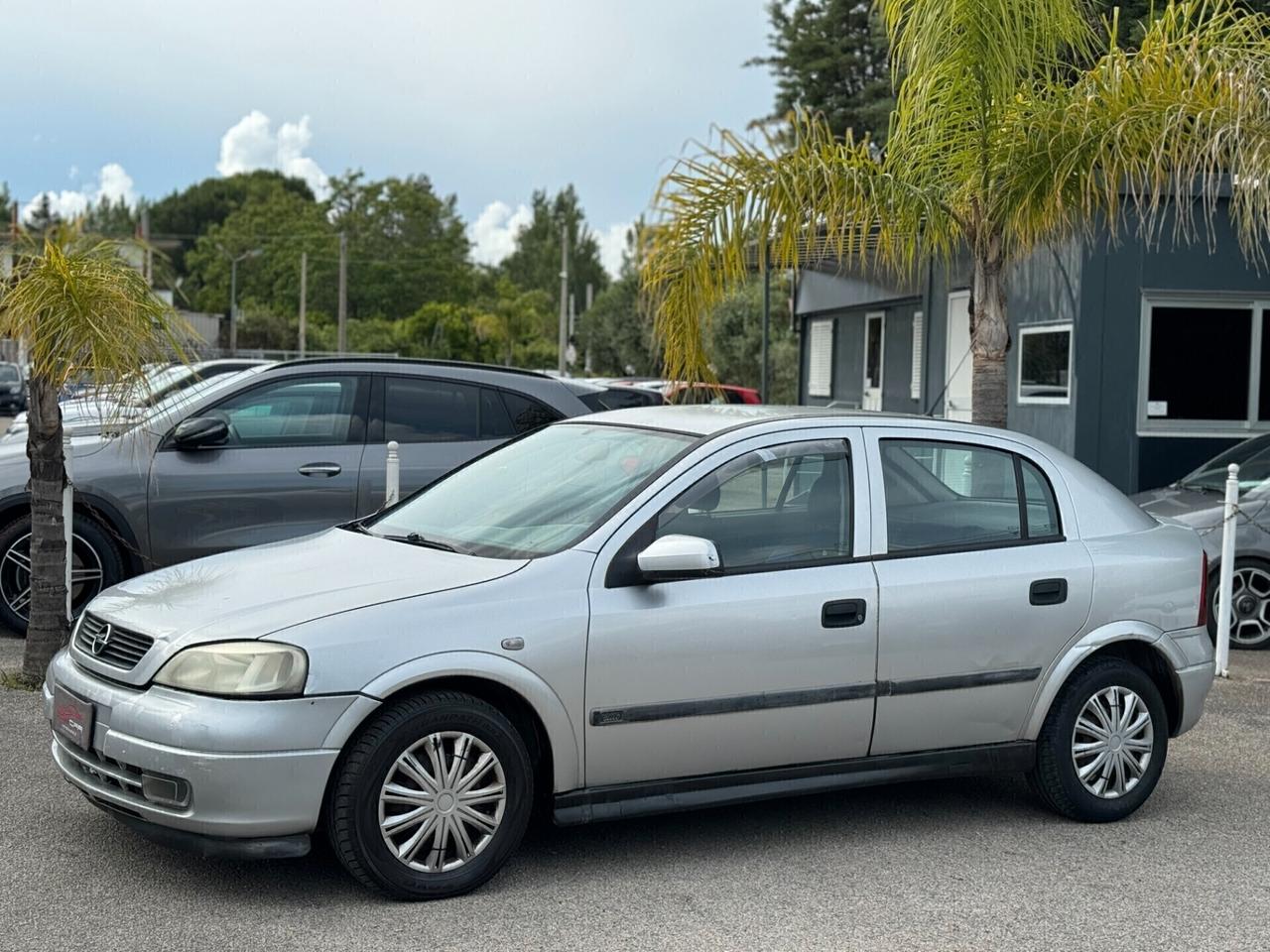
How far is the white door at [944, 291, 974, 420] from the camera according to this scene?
1709cm

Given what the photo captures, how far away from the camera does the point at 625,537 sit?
16.6ft

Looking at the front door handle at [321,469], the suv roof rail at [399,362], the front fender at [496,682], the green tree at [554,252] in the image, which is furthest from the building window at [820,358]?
the green tree at [554,252]

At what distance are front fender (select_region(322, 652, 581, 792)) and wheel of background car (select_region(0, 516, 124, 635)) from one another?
460cm

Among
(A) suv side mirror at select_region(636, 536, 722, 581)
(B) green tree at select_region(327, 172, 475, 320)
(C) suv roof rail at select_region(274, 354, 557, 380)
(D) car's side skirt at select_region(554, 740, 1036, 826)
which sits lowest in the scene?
(D) car's side skirt at select_region(554, 740, 1036, 826)

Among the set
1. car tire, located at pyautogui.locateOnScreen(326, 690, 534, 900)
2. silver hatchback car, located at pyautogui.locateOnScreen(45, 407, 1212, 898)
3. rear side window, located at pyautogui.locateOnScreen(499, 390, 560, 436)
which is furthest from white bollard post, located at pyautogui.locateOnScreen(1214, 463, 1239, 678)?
car tire, located at pyautogui.locateOnScreen(326, 690, 534, 900)

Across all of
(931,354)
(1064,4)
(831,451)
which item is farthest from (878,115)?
(831,451)

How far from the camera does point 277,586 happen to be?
499 cm

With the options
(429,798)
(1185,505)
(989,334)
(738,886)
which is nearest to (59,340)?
(429,798)

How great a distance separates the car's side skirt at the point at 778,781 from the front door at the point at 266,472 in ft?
14.1

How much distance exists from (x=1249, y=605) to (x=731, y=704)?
238 inches

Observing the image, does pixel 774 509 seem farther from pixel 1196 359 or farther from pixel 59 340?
pixel 1196 359

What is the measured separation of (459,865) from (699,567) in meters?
1.22

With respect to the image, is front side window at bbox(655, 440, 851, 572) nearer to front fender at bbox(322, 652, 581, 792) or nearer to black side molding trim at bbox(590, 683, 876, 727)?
black side molding trim at bbox(590, 683, 876, 727)

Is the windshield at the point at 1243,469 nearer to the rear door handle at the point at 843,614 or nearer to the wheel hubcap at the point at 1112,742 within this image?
the wheel hubcap at the point at 1112,742
